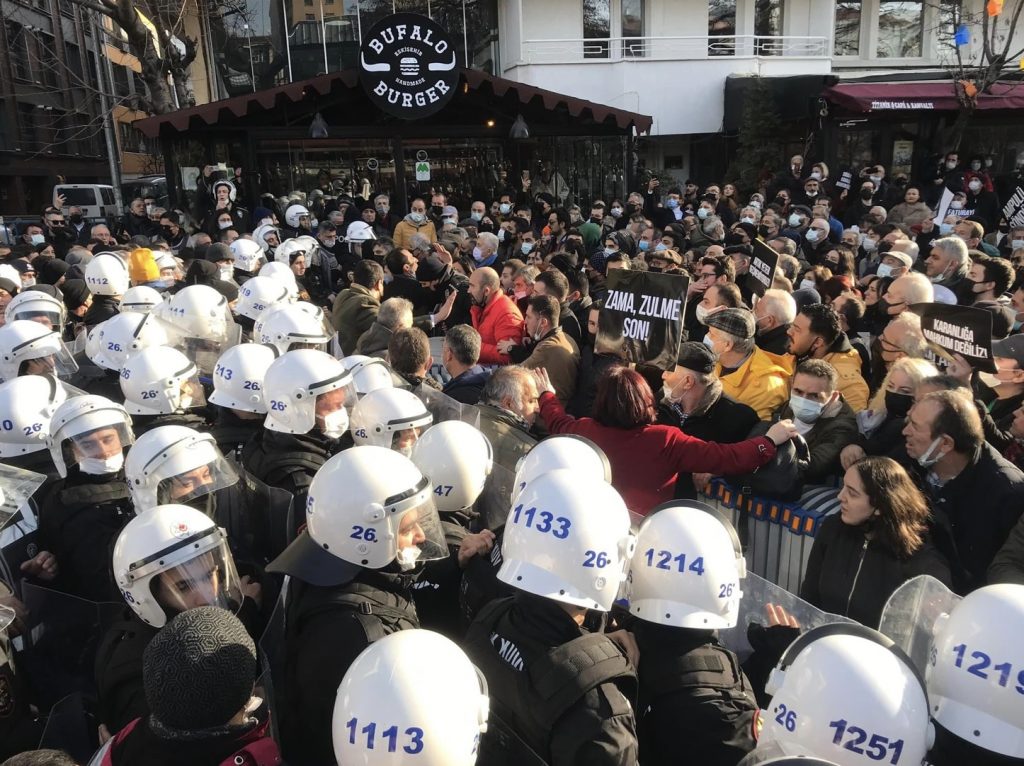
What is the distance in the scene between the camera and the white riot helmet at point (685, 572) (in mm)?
2355

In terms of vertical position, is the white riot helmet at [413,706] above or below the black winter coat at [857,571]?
above

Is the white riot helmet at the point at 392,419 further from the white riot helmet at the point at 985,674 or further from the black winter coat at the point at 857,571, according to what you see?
the white riot helmet at the point at 985,674

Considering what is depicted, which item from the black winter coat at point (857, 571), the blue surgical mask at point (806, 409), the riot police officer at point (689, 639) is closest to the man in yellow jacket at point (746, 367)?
the blue surgical mask at point (806, 409)

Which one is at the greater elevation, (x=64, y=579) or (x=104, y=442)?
(x=104, y=442)

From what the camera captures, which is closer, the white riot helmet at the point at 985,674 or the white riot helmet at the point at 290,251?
the white riot helmet at the point at 985,674

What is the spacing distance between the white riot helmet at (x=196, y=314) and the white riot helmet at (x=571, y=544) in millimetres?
4676

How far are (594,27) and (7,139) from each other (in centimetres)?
2505

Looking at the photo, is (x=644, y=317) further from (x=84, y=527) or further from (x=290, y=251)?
(x=290, y=251)

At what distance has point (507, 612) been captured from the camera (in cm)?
239

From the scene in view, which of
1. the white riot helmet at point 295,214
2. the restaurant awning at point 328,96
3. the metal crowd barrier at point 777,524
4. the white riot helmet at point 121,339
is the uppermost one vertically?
the restaurant awning at point 328,96

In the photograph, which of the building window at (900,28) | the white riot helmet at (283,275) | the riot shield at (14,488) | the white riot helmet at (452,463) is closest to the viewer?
the riot shield at (14,488)

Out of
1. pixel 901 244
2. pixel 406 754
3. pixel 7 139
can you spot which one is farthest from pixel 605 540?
pixel 7 139

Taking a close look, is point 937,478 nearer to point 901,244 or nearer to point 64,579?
point 64,579

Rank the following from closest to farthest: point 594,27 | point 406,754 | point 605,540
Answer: point 406,754, point 605,540, point 594,27
